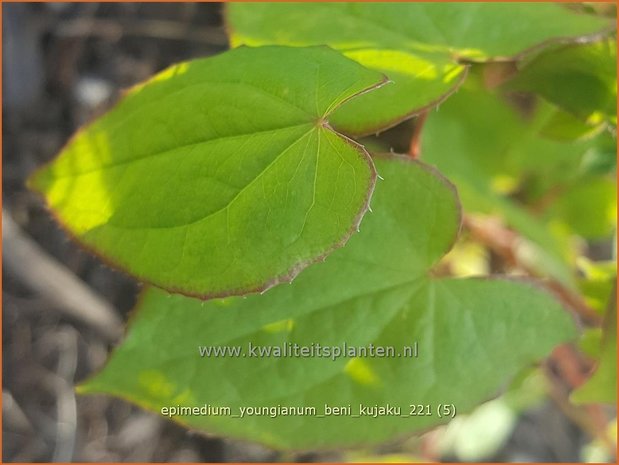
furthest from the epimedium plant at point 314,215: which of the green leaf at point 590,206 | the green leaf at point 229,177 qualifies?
the green leaf at point 590,206

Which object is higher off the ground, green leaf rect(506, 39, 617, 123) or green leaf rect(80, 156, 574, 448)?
green leaf rect(506, 39, 617, 123)

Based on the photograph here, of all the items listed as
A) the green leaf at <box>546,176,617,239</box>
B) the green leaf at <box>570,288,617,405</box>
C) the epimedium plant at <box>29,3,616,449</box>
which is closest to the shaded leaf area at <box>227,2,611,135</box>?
the epimedium plant at <box>29,3,616,449</box>

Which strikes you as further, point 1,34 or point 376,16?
point 1,34

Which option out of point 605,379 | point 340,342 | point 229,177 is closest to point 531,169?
point 605,379

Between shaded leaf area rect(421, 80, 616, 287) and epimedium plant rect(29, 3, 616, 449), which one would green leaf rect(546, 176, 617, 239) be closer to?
shaded leaf area rect(421, 80, 616, 287)

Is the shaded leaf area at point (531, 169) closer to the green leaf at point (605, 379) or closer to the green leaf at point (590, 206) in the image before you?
the green leaf at point (590, 206)

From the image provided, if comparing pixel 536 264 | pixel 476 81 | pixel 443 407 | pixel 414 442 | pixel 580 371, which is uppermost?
pixel 476 81

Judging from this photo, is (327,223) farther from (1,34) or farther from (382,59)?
(1,34)

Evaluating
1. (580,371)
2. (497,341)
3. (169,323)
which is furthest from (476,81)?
(580,371)
